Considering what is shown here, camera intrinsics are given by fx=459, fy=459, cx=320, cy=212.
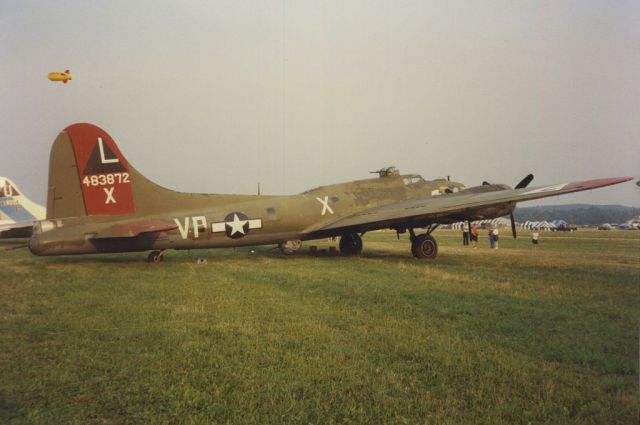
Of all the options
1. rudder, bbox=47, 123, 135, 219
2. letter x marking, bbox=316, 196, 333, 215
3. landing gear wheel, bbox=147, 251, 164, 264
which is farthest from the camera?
letter x marking, bbox=316, 196, 333, 215

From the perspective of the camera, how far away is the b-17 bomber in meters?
14.9

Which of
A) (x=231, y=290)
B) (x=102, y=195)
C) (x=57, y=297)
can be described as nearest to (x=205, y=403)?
(x=231, y=290)

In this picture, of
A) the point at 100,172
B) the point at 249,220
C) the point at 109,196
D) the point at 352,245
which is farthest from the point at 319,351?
the point at 352,245

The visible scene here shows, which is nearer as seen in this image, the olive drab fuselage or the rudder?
the olive drab fuselage

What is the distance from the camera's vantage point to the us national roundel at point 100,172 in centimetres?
1510

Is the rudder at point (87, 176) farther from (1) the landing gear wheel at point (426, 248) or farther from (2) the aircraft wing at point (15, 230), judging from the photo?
(2) the aircraft wing at point (15, 230)

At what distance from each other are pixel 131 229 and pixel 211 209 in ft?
10.0

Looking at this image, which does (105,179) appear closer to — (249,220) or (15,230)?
(249,220)

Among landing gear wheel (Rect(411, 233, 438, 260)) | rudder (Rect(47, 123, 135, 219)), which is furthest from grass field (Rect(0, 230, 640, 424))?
landing gear wheel (Rect(411, 233, 438, 260))

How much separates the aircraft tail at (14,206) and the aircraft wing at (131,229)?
24.0 meters

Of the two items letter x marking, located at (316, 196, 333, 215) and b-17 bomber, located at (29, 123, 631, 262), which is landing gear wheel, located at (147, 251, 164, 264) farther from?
letter x marking, located at (316, 196, 333, 215)

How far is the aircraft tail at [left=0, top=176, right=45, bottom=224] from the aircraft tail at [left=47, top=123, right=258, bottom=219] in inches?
915

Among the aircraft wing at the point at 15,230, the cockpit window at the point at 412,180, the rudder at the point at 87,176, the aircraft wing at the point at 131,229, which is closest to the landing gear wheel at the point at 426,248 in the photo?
the cockpit window at the point at 412,180

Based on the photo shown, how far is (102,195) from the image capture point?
50.2 feet
